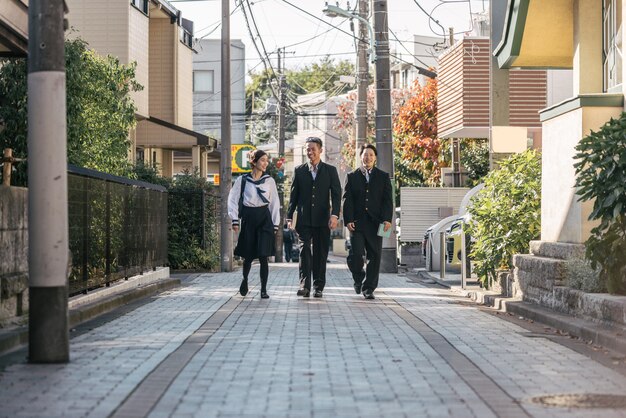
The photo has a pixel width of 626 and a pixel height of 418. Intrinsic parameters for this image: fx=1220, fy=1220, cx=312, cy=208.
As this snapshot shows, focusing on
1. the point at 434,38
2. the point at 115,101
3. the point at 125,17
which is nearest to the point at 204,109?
the point at 434,38

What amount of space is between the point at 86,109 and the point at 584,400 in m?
17.5

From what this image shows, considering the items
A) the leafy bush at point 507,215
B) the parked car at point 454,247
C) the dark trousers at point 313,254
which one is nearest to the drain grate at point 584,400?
the dark trousers at point 313,254

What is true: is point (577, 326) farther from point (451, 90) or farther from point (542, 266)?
point (451, 90)

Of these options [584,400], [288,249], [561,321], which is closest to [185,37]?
[288,249]

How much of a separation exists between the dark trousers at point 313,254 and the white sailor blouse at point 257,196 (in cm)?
41

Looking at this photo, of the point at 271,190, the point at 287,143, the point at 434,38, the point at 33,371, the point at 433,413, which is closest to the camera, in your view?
the point at 433,413

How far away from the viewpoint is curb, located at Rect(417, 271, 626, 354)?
32.3 ft

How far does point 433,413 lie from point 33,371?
2936mm

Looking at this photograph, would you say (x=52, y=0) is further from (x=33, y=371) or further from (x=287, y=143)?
(x=287, y=143)

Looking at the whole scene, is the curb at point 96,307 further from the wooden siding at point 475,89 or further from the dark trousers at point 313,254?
the wooden siding at point 475,89

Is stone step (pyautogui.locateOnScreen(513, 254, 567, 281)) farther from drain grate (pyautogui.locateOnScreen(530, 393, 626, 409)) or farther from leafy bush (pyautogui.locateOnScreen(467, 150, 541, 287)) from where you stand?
drain grate (pyautogui.locateOnScreen(530, 393, 626, 409))

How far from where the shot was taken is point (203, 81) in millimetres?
60406

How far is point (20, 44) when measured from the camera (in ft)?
42.1

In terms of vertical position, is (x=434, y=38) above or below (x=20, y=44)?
above
